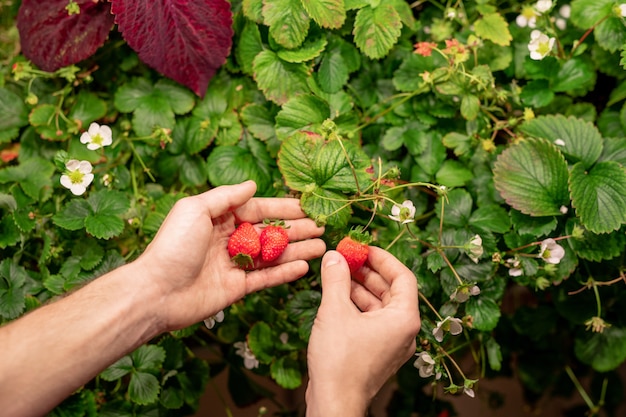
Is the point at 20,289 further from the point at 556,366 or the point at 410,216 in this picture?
the point at 556,366

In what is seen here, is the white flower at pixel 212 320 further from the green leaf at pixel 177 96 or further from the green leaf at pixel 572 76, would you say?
the green leaf at pixel 572 76

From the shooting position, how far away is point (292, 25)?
134 cm

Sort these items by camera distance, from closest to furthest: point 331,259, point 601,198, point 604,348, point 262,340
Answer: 1. point 331,259
2. point 601,198
3. point 262,340
4. point 604,348

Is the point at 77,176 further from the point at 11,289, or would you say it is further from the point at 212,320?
the point at 212,320

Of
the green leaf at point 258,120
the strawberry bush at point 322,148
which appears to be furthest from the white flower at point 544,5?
→ the green leaf at point 258,120

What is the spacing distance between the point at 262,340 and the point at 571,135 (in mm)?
991

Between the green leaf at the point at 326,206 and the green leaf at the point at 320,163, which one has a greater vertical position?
the green leaf at the point at 320,163

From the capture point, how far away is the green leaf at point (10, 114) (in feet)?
4.86

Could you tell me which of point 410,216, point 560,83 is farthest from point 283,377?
point 560,83

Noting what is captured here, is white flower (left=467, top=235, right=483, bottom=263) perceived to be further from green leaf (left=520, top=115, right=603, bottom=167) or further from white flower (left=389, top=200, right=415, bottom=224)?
green leaf (left=520, top=115, right=603, bottom=167)

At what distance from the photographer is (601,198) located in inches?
48.7

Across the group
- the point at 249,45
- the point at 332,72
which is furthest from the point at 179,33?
the point at 332,72

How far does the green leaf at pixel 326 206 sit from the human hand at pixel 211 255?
0.04 m

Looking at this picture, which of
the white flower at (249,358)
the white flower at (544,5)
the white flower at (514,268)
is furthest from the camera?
the white flower at (249,358)
